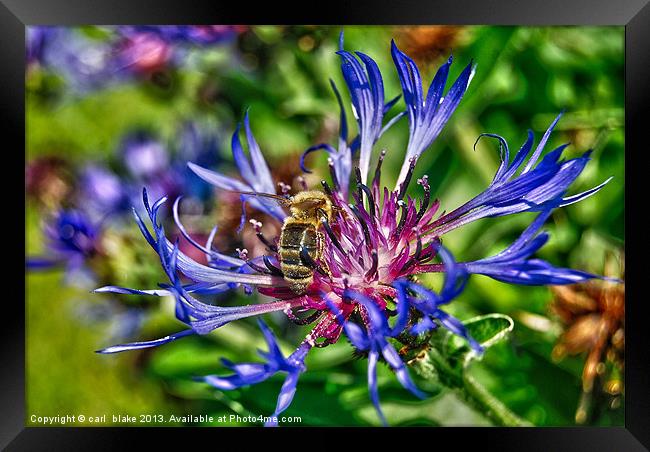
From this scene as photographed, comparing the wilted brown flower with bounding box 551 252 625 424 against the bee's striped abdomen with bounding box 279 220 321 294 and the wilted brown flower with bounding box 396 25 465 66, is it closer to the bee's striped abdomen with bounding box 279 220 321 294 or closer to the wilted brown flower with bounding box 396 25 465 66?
the wilted brown flower with bounding box 396 25 465 66

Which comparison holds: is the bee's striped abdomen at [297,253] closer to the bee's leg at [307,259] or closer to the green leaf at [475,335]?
the bee's leg at [307,259]

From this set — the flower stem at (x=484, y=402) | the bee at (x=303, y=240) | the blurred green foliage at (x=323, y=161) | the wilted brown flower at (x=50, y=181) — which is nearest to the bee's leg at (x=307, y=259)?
the bee at (x=303, y=240)

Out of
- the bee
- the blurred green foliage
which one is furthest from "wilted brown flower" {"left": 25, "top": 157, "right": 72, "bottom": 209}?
the bee

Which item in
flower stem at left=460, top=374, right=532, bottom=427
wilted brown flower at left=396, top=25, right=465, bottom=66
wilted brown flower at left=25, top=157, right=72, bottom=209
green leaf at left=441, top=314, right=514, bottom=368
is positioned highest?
wilted brown flower at left=396, top=25, right=465, bottom=66

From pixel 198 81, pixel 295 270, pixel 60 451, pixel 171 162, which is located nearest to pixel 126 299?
pixel 171 162

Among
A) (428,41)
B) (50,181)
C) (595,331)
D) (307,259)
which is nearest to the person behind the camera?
(307,259)

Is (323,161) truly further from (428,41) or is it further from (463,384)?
(463,384)
